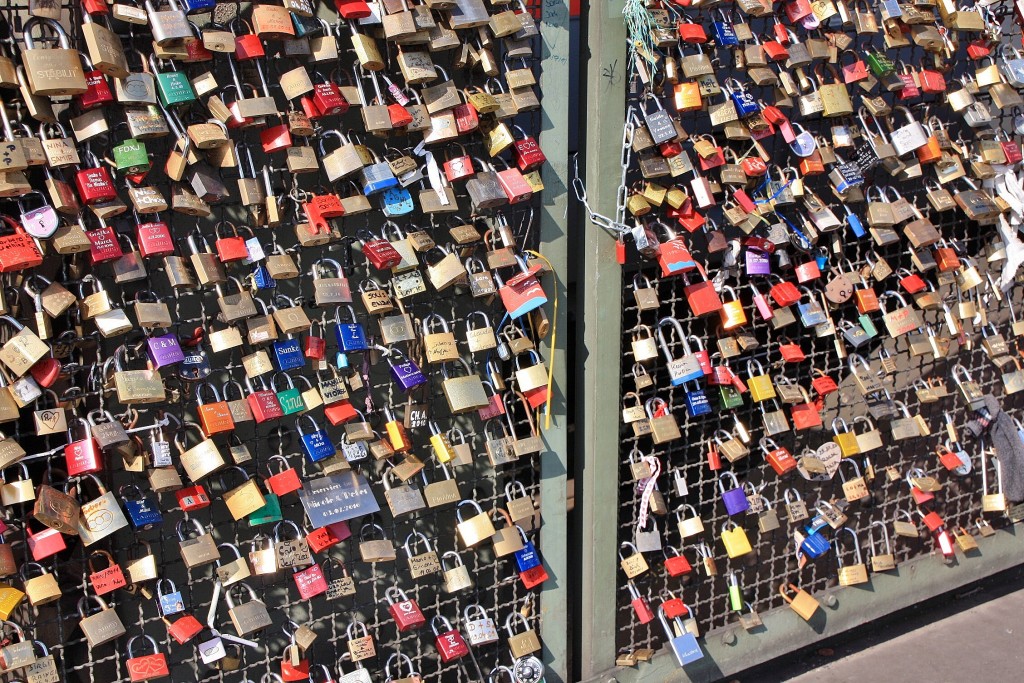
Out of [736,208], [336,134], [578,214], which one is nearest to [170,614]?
[336,134]

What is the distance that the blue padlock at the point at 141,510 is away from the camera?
244cm

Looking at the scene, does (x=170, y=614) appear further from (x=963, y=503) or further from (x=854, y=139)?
(x=963, y=503)

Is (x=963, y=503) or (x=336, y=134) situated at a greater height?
(x=336, y=134)

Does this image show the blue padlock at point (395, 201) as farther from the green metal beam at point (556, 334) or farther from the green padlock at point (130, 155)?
the green padlock at point (130, 155)

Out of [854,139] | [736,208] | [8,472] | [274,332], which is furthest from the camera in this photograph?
[854,139]

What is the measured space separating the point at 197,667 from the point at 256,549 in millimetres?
367

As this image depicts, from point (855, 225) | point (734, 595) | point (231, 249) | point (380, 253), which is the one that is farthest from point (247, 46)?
point (734, 595)

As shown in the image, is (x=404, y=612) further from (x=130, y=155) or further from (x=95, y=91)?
(x=95, y=91)

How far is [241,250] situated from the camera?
2.45 m

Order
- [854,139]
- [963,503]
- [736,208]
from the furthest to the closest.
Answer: [963,503] < [854,139] < [736,208]

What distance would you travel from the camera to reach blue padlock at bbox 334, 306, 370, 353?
261 cm

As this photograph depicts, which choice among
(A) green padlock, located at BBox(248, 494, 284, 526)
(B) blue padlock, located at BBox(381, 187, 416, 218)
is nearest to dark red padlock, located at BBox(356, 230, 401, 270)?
(B) blue padlock, located at BBox(381, 187, 416, 218)

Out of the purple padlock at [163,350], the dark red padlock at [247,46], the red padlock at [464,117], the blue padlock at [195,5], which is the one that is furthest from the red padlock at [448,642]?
the blue padlock at [195,5]

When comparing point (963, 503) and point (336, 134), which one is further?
point (963, 503)
